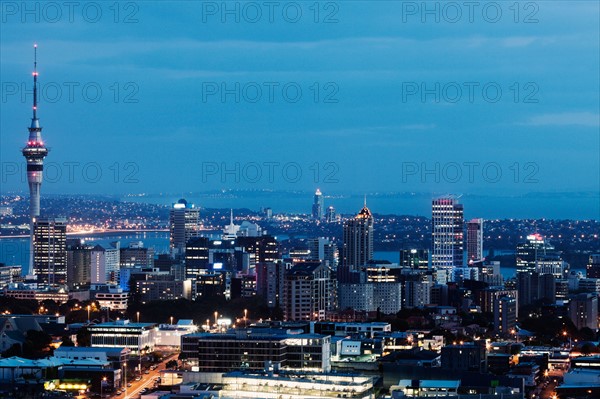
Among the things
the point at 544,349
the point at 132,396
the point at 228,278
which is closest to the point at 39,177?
the point at 228,278

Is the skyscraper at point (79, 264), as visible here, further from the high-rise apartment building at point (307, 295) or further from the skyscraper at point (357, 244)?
the high-rise apartment building at point (307, 295)

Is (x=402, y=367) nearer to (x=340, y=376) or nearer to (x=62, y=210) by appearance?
(x=340, y=376)

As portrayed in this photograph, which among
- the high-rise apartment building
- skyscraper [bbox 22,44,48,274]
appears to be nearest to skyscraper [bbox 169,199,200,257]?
skyscraper [bbox 22,44,48,274]

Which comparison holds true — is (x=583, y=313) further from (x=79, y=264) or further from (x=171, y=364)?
(x=79, y=264)

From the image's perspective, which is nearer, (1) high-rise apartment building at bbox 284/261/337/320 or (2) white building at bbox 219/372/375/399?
(2) white building at bbox 219/372/375/399

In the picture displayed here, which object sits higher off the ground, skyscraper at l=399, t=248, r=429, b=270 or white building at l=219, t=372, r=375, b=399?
skyscraper at l=399, t=248, r=429, b=270

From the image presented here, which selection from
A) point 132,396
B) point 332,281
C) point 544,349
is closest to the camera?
point 132,396

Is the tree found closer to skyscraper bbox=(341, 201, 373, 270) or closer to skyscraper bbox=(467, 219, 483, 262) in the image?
skyscraper bbox=(341, 201, 373, 270)
